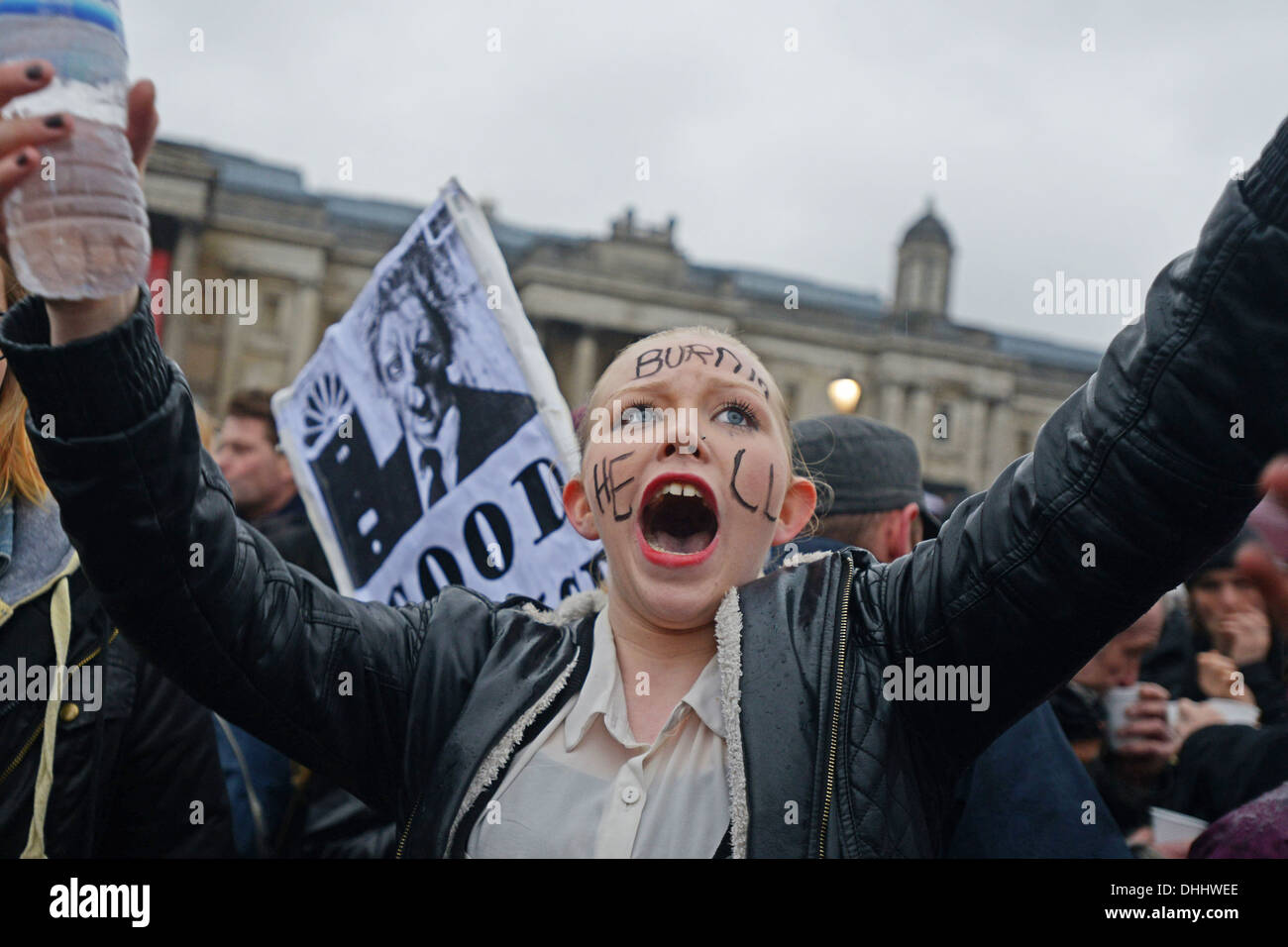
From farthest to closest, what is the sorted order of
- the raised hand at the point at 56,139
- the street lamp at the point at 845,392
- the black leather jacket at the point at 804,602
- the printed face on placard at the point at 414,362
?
the street lamp at the point at 845,392, the printed face on placard at the point at 414,362, the black leather jacket at the point at 804,602, the raised hand at the point at 56,139

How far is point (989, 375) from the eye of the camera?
169ft

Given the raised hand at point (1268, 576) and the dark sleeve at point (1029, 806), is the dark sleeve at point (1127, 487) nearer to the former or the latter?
the raised hand at point (1268, 576)

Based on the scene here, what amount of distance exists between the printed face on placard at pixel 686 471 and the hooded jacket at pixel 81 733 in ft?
3.12

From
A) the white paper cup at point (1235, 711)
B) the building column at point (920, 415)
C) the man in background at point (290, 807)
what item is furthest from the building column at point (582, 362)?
the white paper cup at point (1235, 711)

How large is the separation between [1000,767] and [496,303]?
5.67 ft

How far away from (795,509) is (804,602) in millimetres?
344

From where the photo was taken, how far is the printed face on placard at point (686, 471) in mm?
1843

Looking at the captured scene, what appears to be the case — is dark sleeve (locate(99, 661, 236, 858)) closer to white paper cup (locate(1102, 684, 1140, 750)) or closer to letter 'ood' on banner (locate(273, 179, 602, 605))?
letter 'ood' on banner (locate(273, 179, 602, 605))

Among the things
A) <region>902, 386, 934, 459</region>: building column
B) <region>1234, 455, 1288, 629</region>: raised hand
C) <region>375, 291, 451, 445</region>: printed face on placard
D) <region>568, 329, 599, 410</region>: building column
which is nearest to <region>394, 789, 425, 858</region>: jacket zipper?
<region>1234, 455, 1288, 629</region>: raised hand

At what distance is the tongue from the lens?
200 centimetres

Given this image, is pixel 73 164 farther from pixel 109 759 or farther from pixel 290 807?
pixel 290 807

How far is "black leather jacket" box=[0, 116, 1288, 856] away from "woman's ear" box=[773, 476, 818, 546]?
0.21m
